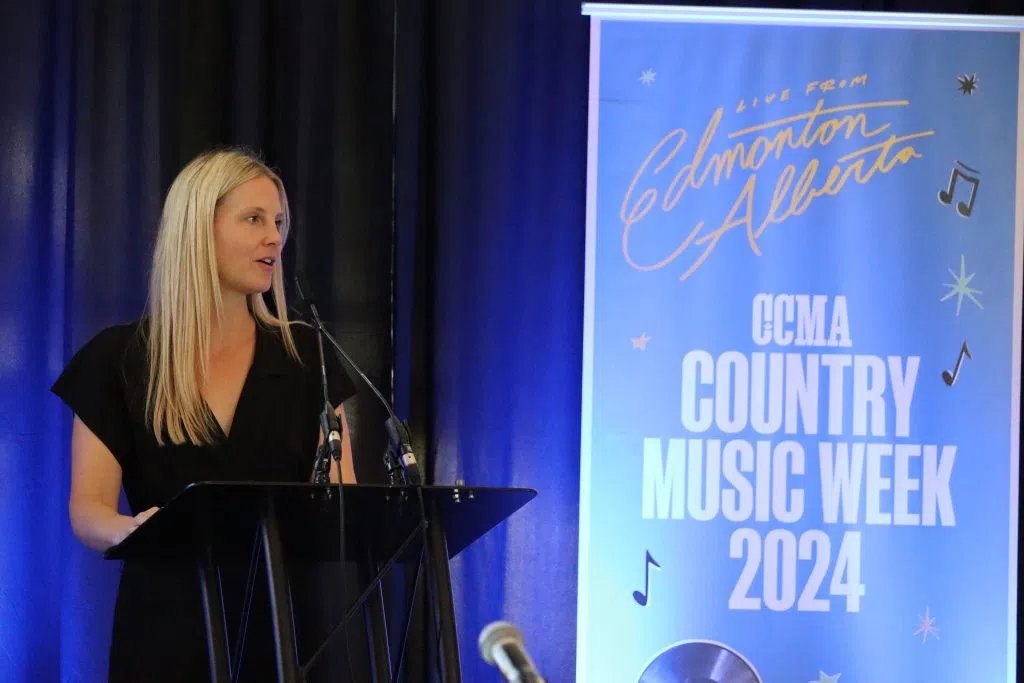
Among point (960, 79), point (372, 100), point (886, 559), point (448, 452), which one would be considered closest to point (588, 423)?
point (448, 452)

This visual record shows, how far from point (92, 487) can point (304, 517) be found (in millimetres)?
590

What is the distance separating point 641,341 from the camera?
331 cm

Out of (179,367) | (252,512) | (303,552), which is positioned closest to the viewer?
(252,512)

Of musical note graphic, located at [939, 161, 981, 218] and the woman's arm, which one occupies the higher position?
musical note graphic, located at [939, 161, 981, 218]

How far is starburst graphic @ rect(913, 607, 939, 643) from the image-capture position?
3.25 m

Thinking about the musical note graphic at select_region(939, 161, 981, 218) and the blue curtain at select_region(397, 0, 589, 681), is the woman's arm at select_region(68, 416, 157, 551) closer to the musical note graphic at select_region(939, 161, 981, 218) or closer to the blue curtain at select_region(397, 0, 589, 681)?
the blue curtain at select_region(397, 0, 589, 681)

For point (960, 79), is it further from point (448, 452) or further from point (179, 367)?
point (179, 367)

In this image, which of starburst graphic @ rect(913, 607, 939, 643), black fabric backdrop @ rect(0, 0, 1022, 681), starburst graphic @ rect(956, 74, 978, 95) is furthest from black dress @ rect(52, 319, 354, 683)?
starburst graphic @ rect(956, 74, 978, 95)

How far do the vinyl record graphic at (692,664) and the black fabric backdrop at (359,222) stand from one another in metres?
0.32

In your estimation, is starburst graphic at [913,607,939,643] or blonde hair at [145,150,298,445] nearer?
blonde hair at [145,150,298,445]

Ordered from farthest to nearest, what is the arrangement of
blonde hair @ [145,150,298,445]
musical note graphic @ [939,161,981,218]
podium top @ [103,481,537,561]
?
musical note graphic @ [939,161,981,218]
blonde hair @ [145,150,298,445]
podium top @ [103,481,537,561]

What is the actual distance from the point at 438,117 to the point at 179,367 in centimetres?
157

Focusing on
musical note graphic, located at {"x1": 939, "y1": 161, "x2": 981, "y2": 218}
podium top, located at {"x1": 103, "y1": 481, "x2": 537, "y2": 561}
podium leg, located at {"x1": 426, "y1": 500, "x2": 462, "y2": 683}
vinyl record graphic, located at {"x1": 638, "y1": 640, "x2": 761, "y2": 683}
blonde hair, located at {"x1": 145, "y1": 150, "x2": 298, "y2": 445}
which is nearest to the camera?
podium top, located at {"x1": 103, "y1": 481, "x2": 537, "y2": 561}

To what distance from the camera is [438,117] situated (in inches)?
135
